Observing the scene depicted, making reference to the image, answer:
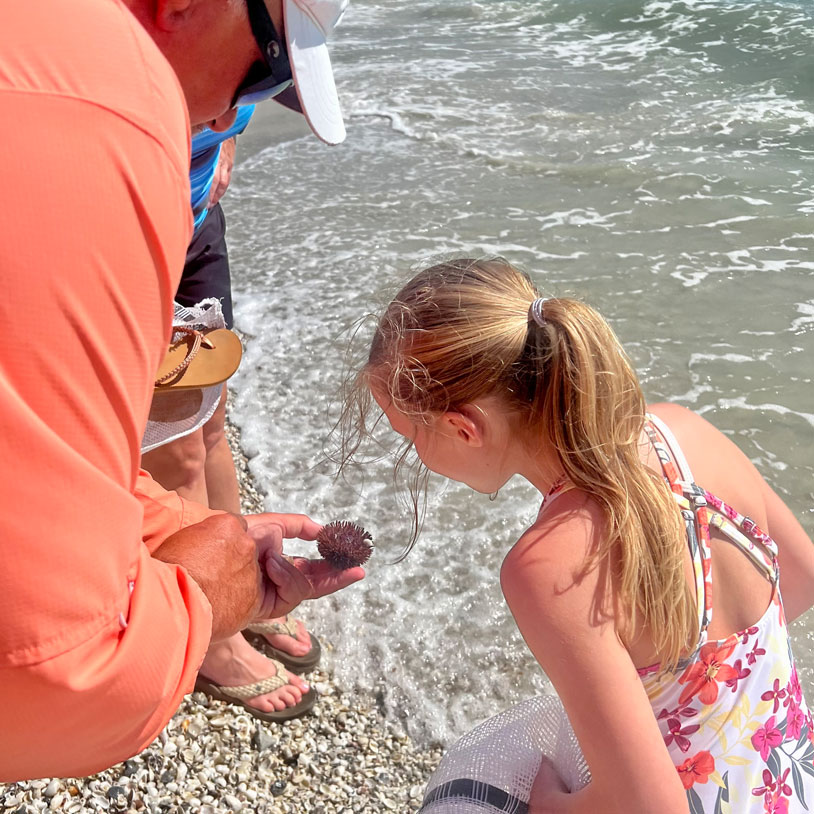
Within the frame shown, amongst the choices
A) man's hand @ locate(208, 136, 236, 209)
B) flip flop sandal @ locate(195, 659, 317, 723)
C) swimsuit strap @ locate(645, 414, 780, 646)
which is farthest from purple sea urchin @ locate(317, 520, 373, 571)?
man's hand @ locate(208, 136, 236, 209)

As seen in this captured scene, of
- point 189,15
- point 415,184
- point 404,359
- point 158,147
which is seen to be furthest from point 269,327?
point 158,147

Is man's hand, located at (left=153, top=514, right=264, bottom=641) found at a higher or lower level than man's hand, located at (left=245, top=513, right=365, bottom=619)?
higher

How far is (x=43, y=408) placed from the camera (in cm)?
A: 98

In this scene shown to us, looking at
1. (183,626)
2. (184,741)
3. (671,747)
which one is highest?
(183,626)

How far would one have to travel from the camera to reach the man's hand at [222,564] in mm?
1678

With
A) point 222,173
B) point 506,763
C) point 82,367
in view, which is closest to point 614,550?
point 506,763

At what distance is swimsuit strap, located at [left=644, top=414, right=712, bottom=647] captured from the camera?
5.71 feet

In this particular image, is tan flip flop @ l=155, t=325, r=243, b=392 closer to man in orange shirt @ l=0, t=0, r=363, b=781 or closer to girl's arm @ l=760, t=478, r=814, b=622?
man in orange shirt @ l=0, t=0, r=363, b=781

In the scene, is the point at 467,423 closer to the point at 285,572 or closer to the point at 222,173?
the point at 285,572

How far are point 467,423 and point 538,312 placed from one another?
0.28 metres

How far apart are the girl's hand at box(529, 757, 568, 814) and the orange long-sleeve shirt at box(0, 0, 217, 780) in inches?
40.9

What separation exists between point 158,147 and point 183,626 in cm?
72

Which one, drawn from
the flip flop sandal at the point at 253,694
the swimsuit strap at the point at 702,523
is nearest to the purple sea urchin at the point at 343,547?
the swimsuit strap at the point at 702,523

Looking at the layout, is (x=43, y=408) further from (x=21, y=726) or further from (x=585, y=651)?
(x=585, y=651)
